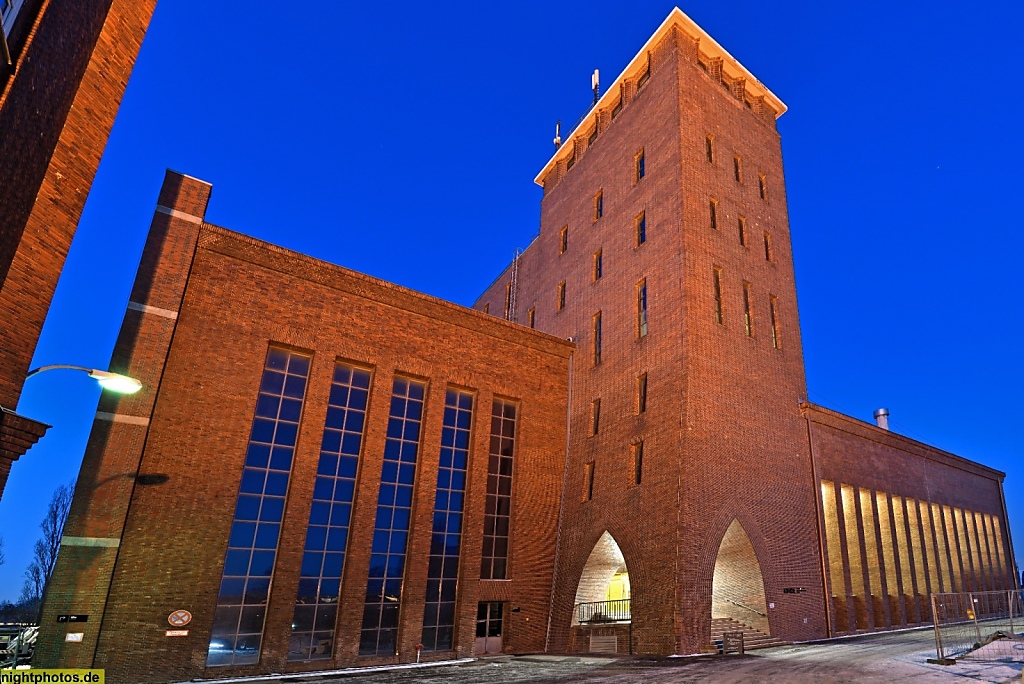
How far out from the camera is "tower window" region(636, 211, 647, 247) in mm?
27528

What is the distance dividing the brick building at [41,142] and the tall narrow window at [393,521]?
1316 centimetres

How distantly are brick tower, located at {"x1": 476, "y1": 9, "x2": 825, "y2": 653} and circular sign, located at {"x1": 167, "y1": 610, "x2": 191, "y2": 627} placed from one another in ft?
42.3

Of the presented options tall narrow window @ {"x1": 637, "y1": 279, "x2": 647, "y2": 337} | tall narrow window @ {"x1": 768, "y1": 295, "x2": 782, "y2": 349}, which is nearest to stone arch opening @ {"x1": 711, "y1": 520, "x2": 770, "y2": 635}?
tall narrow window @ {"x1": 637, "y1": 279, "x2": 647, "y2": 337}

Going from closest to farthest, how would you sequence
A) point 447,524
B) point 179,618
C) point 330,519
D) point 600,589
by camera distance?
point 179,618 → point 330,519 → point 447,524 → point 600,589

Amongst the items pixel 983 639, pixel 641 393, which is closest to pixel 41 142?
pixel 641 393

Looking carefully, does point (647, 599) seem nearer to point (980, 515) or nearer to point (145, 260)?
point (145, 260)

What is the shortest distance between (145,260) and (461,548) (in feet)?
46.8

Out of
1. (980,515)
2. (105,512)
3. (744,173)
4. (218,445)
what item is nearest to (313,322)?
(218,445)

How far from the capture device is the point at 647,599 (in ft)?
68.3

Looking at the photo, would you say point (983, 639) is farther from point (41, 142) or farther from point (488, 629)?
point (41, 142)

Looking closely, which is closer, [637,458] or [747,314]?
[637,458]

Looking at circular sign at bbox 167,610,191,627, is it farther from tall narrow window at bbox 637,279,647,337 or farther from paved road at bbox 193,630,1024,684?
tall narrow window at bbox 637,279,647,337

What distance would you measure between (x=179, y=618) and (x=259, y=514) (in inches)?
138

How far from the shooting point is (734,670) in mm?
15773
